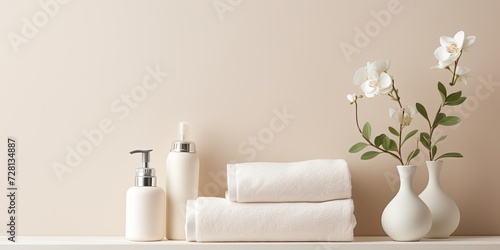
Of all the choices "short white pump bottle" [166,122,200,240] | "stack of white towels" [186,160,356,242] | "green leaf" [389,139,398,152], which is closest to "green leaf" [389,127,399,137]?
"green leaf" [389,139,398,152]

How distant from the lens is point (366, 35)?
1359 millimetres

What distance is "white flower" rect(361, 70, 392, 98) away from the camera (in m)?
1.23

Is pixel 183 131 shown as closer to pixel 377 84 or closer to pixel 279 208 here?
pixel 279 208

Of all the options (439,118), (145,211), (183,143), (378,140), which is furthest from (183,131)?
(439,118)

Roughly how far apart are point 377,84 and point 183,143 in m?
0.38

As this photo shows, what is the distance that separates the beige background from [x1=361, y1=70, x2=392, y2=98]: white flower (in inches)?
4.3

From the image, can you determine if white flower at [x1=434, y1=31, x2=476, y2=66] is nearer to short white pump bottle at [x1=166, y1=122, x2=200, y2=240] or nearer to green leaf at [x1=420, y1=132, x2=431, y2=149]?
green leaf at [x1=420, y1=132, x2=431, y2=149]

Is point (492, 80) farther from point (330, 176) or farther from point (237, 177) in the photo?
point (237, 177)

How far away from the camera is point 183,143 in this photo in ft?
4.13

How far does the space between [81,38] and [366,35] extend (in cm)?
58

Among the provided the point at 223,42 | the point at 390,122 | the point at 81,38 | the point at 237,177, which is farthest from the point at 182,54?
the point at 390,122

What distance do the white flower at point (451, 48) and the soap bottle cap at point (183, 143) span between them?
1.62 feet

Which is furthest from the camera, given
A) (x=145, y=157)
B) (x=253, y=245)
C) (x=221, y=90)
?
(x=221, y=90)

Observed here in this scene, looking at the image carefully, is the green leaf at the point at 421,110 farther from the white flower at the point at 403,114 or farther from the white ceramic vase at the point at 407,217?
the white ceramic vase at the point at 407,217
